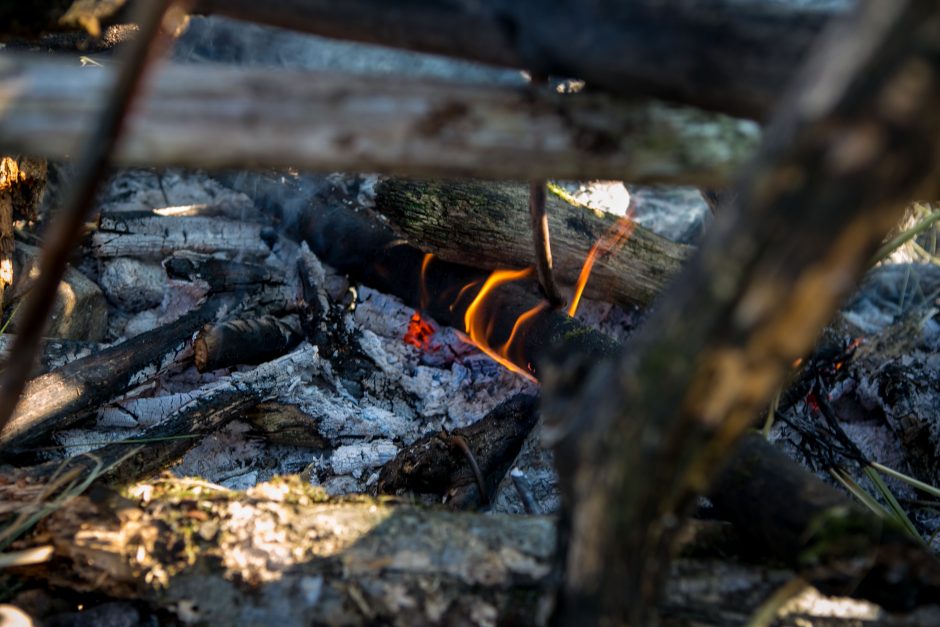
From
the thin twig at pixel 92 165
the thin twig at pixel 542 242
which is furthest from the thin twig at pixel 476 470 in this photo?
the thin twig at pixel 92 165

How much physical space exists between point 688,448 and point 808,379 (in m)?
2.38

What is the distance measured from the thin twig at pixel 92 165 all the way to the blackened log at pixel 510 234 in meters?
2.61

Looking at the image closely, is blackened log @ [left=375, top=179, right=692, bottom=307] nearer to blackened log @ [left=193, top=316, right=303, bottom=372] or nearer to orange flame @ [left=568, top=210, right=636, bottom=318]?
orange flame @ [left=568, top=210, right=636, bottom=318]

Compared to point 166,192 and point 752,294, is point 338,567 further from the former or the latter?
point 166,192

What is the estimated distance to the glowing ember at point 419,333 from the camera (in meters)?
4.18

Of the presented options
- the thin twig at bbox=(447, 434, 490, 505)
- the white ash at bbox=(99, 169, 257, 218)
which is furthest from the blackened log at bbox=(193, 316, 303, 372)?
the white ash at bbox=(99, 169, 257, 218)

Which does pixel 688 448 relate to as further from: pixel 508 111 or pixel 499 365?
pixel 499 365

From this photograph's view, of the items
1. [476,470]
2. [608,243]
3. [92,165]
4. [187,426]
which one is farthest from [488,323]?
[92,165]

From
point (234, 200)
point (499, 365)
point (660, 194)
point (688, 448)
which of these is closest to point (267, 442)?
point (499, 365)

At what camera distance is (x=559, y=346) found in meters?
2.11

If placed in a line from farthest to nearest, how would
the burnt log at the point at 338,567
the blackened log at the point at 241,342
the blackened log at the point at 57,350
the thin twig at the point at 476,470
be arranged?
1. the blackened log at the point at 241,342
2. the blackened log at the point at 57,350
3. the thin twig at the point at 476,470
4. the burnt log at the point at 338,567

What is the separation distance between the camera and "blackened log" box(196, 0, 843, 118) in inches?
53.2

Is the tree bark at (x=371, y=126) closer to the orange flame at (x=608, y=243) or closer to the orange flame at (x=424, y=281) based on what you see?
the orange flame at (x=608, y=243)

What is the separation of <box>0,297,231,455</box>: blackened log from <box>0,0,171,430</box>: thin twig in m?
1.67
